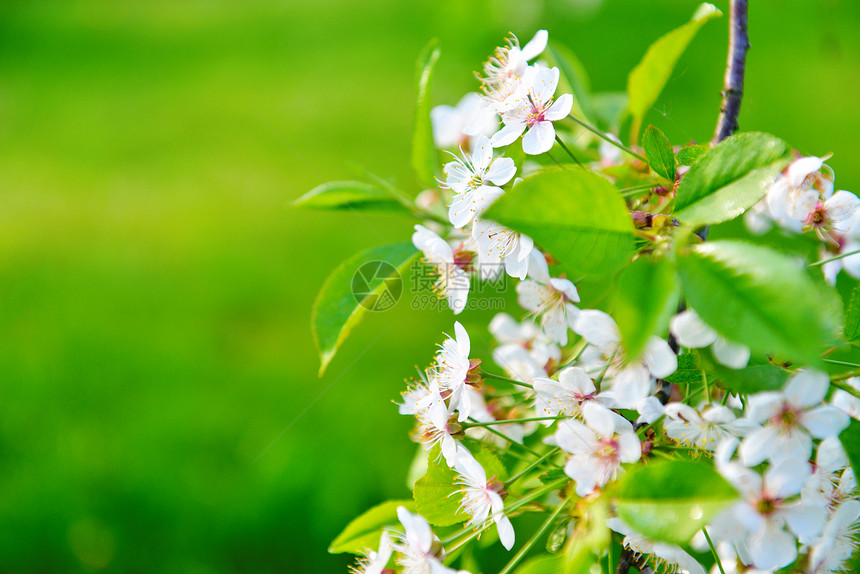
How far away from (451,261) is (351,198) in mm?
141

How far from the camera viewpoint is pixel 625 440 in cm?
46

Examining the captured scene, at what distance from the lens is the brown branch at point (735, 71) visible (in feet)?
1.99

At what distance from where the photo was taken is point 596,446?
47cm

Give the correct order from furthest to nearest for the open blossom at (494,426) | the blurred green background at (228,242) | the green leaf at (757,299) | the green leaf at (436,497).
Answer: the blurred green background at (228,242) < the open blossom at (494,426) < the green leaf at (436,497) < the green leaf at (757,299)

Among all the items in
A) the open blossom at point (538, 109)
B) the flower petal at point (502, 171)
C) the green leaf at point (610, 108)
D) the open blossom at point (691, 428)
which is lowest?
the open blossom at point (691, 428)

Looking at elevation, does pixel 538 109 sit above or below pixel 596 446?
above

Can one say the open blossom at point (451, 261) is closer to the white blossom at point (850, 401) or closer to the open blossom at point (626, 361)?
the open blossom at point (626, 361)

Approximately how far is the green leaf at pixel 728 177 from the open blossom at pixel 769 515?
0.16 metres

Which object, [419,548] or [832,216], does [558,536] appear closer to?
[419,548]

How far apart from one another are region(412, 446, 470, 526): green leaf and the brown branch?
40 cm

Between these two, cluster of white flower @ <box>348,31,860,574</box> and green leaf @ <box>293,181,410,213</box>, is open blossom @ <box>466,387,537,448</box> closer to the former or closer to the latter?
cluster of white flower @ <box>348,31,860,574</box>

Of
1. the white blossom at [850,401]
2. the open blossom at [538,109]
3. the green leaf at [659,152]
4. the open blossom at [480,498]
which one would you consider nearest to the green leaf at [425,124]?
the open blossom at [538,109]

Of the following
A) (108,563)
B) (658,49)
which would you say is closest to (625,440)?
(658,49)
